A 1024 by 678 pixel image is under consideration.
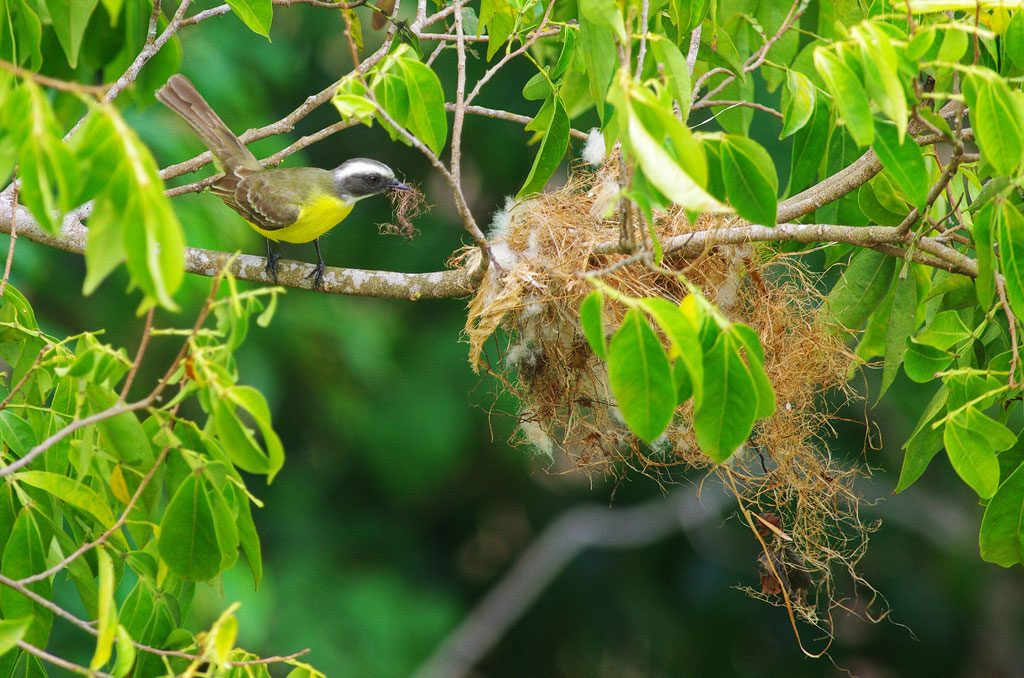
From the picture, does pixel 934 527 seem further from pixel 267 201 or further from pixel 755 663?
pixel 267 201

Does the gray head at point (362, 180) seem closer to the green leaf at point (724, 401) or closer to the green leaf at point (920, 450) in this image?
the green leaf at point (920, 450)

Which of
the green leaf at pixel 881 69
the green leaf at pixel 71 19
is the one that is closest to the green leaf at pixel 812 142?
the green leaf at pixel 881 69

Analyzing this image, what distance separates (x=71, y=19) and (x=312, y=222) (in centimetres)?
196

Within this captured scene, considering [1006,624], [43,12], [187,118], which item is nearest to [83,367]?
[43,12]

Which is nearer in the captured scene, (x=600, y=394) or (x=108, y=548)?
(x=108, y=548)

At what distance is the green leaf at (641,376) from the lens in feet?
4.87

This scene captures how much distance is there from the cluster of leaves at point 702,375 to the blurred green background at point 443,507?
372cm

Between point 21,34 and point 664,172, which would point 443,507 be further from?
point 664,172

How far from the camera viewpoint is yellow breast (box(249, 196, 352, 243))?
3510 millimetres

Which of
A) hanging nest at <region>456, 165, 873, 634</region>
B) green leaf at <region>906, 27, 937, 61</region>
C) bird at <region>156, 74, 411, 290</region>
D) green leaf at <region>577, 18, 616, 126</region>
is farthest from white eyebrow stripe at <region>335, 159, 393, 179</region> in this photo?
green leaf at <region>906, 27, 937, 61</region>

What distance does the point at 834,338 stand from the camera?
2746mm

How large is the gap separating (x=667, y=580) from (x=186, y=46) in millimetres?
4675

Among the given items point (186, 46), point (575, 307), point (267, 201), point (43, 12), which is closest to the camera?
point (43, 12)

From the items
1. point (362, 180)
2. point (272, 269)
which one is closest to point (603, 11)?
point (272, 269)
